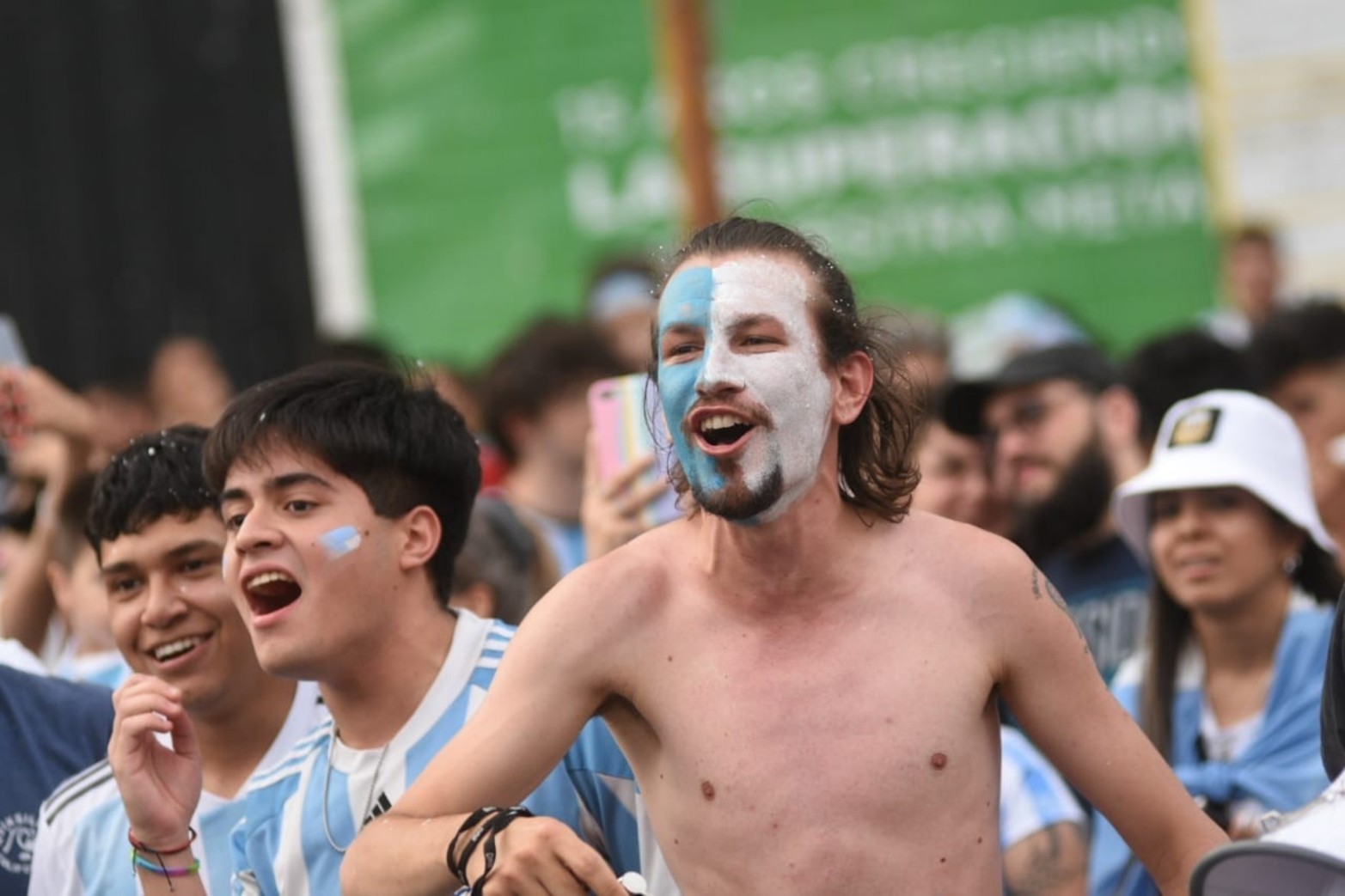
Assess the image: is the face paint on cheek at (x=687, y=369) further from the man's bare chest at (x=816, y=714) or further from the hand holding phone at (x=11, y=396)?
the hand holding phone at (x=11, y=396)

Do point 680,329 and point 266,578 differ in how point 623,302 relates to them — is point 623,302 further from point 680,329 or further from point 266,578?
point 680,329

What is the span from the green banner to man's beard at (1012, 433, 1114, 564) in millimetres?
3919

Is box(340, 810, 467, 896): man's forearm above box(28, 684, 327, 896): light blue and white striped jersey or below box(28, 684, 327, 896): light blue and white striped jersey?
above

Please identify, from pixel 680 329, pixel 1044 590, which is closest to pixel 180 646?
pixel 680 329

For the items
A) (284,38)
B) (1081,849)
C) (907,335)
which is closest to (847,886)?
(1081,849)

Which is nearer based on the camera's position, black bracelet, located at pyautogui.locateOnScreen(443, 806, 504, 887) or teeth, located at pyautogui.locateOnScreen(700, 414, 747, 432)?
black bracelet, located at pyautogui.locateOnScreen(443, 806, 504, 887)

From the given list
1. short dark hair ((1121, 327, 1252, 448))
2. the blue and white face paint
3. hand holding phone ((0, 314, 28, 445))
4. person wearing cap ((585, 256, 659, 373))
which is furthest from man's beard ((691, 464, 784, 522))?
person wearing cap ((585, 256, 659, 373))

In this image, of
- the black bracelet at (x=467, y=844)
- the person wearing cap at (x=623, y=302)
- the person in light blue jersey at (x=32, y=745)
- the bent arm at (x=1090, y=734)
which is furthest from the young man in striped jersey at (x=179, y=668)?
the person wearing cap at (x=623, y=302)

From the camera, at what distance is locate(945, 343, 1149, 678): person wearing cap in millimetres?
5957

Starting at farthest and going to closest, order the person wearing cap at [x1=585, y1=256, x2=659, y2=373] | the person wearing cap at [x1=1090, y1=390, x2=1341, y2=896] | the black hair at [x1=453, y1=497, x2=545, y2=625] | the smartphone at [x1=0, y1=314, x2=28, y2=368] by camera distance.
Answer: the person wearing cap at [x1=585, y1=256, x2=659, y2=373] → the smartphone at [x1=0, y1=314, x2=28, y2=368] → the black hair at [x1=453, y1=497, x2=545, y2=625] → the person wearing cap at [x1=1090, y1=390, x2=1341, y2=896]

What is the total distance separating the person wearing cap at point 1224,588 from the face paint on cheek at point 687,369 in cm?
200

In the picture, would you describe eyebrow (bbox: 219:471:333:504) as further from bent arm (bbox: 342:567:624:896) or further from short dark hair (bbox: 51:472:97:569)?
short dark hair (bbox: 51:472:97:569)

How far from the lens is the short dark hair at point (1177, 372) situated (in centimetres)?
644

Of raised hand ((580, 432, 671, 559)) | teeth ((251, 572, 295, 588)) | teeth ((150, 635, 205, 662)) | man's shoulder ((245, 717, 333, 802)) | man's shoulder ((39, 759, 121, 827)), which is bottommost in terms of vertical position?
man's shoulder ((39, 759, 121, 827))
